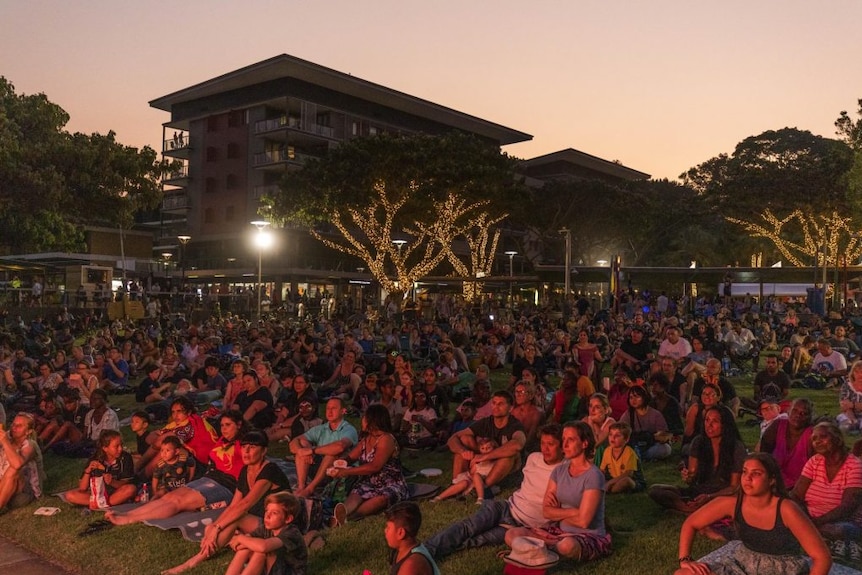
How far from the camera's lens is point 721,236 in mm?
64375

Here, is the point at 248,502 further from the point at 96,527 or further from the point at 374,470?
the point at 96,527

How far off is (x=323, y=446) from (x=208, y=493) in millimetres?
1258

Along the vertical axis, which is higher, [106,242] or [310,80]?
[310,80]

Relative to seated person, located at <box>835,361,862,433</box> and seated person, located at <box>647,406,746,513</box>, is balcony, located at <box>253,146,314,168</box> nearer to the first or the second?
seated person, located at <box>835,361,862,433</box>

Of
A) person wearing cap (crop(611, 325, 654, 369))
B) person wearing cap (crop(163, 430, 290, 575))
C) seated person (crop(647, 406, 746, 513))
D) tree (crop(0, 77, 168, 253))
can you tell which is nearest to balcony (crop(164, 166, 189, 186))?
tree (crop(0, 77, 168, 253))

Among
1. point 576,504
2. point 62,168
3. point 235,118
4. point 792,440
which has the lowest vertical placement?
point 576,504

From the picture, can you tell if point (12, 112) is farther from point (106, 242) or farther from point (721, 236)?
point (721, 236)

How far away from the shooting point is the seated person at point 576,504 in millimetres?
6387

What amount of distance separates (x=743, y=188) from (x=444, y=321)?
90.0 feet

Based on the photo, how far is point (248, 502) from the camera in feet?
22.6

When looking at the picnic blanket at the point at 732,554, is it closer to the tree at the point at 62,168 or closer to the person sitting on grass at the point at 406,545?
the person sitting on grass at the point at 406,545

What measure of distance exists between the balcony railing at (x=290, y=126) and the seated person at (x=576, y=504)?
49.6m

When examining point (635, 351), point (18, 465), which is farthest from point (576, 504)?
point (635, 351)

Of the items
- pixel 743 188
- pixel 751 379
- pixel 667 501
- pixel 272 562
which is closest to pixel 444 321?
pixel 751 379
